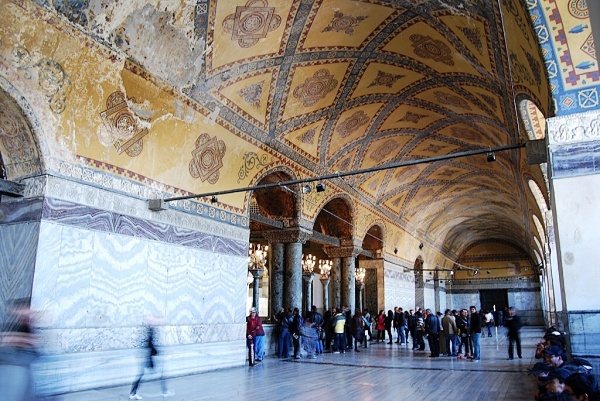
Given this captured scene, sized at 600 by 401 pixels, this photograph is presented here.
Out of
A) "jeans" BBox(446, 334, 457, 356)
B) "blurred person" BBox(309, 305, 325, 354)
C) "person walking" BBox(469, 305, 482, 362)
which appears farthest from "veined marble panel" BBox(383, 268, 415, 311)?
"person walking" BBox(469, 305, 482, 362)

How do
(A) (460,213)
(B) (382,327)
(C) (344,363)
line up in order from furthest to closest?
(A) (460,213) < (B) (382,327) < (C) (344,363)

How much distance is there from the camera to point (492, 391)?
6.67 meters

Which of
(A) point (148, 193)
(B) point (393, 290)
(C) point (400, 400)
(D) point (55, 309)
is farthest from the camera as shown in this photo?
(B) point (393, 290)

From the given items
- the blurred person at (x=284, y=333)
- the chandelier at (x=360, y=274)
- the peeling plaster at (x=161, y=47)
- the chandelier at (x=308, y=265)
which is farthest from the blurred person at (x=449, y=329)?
the peeling plaster at (x=161, y=47)

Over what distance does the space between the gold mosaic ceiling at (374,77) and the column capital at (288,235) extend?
5.16 ft

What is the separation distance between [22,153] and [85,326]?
2404mm

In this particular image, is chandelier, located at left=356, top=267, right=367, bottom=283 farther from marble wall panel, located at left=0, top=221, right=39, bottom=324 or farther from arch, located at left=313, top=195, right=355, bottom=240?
marble wall panel, located at left=0, top=221, right=39, bottom=324

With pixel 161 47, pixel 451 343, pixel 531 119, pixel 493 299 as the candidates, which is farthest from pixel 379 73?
pixel 493 299

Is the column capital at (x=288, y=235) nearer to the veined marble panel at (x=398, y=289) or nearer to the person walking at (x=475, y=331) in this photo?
the person walking at (x=475, y=331)

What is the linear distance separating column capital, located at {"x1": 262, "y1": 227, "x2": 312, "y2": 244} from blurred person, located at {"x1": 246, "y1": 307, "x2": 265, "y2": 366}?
255cm

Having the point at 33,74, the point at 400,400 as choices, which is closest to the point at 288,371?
the point at 400,400

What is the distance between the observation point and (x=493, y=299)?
3281 cm

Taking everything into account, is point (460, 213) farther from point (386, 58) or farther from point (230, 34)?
point (230, 34)

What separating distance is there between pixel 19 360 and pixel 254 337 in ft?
21.7
